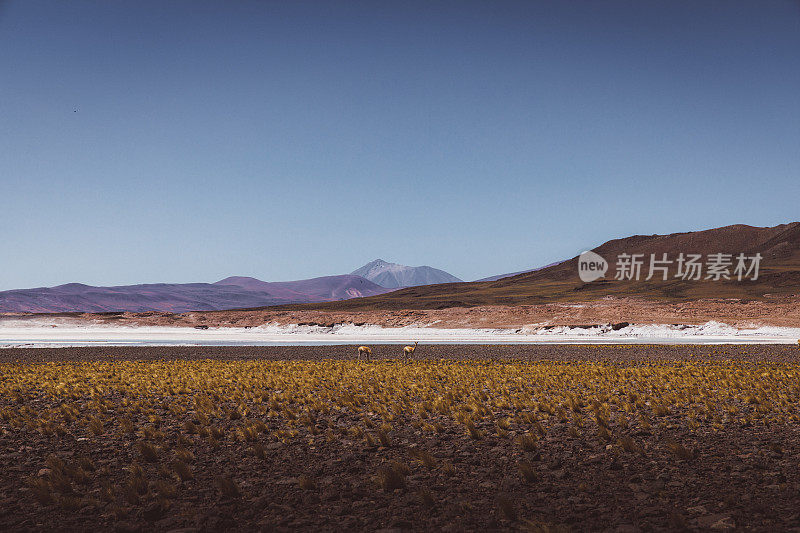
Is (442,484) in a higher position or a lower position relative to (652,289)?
lower

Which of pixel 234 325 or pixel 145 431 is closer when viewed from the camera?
pixel 145 431

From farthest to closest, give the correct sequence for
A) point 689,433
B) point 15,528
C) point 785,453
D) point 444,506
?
point 689,433 → point 785,453 → point 444,506 → point 15,528

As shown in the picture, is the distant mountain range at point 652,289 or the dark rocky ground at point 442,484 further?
the distant mountain range at point 652,289

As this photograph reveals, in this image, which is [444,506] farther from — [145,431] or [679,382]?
[679,382]

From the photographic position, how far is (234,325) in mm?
92750

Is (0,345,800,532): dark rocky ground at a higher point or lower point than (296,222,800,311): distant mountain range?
lower

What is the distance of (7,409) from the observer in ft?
42.7

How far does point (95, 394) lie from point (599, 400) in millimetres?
13211

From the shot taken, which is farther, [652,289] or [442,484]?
[652,289]

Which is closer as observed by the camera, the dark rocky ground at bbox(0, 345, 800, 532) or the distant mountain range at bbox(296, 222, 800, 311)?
the dark rocky ground at bbox(0, 345, 800, 532)

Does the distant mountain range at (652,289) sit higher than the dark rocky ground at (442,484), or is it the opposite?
the distant mountain range at (652,289)

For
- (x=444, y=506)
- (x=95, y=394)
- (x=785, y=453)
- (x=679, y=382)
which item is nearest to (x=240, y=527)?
(x=444, y=506)

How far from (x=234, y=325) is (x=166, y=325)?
1299cm

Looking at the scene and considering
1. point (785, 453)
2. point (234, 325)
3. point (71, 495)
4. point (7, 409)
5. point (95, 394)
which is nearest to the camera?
point (71, 495)
